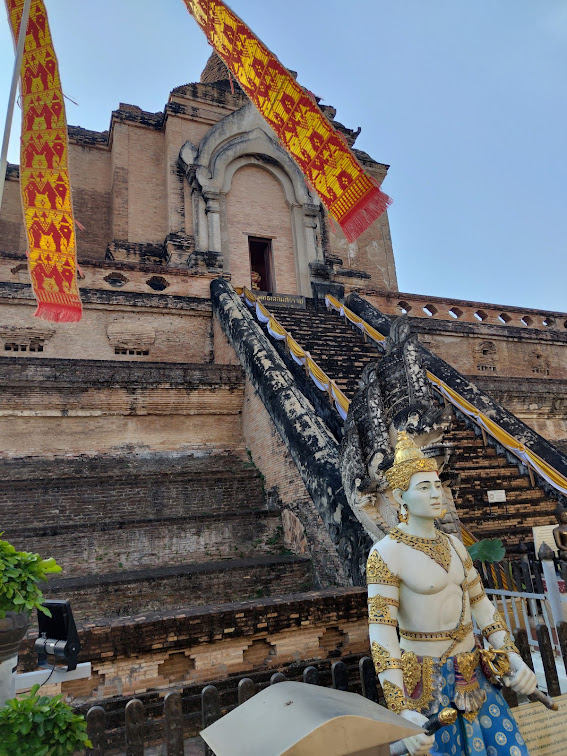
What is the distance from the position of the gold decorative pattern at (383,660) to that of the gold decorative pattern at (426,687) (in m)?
0.14

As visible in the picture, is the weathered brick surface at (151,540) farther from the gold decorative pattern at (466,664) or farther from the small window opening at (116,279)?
the small window opening at (116,279)

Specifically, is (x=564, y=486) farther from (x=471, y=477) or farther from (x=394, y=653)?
(x=394, y=653)

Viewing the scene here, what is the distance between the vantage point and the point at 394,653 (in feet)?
8.59

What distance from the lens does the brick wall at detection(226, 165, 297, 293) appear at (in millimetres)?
16438

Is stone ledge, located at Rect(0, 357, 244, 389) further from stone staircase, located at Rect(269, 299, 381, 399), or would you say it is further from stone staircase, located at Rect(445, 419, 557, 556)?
stone staircase, located at Rect(445, 419, 557, 556)

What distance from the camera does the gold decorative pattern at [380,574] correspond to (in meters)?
2.77

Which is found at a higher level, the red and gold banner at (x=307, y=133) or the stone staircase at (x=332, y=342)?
the red and gold banner at (x=307, y=133)

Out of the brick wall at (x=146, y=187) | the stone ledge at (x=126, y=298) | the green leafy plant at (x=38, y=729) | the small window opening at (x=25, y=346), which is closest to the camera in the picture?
the green leafy plant at (x=38, y=729)

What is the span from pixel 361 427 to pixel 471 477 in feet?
11.0

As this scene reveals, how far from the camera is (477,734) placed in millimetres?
2609

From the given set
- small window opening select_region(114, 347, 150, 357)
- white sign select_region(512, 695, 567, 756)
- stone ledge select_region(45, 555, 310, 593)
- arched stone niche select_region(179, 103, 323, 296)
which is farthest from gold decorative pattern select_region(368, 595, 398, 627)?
arched stone niche select_region(179, 103, 323, 296)

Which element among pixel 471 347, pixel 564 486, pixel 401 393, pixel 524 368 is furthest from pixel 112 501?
pixel 524 368

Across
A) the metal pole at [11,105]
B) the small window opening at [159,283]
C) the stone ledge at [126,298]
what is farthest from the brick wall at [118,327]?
the metal pole at [11,105]

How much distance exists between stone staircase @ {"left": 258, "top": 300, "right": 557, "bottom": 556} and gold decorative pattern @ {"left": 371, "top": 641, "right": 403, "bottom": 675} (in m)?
2.98
